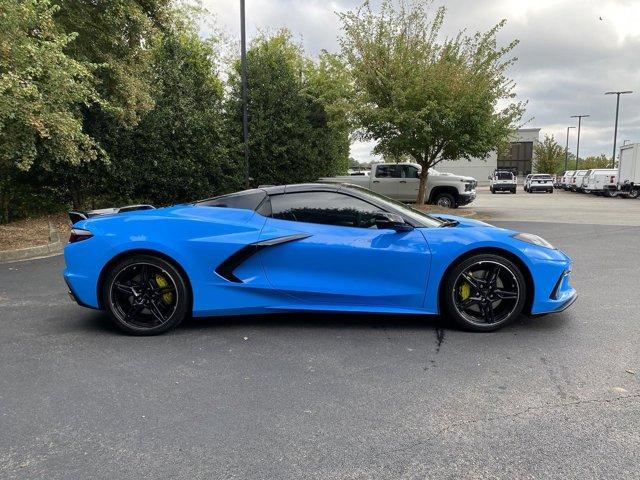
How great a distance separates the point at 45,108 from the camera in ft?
25.4

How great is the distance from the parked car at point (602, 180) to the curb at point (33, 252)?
3067 cm

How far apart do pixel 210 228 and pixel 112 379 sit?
58.1 inches

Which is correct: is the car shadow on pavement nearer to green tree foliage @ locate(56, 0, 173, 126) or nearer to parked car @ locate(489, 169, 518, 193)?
green tree foliage @ locate(56, 0, 173, 126)

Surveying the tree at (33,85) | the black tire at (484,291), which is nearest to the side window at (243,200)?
the black tire at (484,291)

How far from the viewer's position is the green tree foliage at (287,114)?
17.0m

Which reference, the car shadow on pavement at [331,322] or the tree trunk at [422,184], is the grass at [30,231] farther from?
the tree trunk at [422,184]

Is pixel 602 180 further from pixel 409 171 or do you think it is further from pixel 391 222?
pixel 391 222

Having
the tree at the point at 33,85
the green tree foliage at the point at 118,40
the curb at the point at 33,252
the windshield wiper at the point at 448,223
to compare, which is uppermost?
the green tree foliage at the point at 118,40

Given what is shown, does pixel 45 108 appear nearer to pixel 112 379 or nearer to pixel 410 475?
pixel 112 379

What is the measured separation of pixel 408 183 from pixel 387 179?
0.79 metres

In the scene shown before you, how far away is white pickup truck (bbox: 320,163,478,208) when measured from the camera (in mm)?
17969

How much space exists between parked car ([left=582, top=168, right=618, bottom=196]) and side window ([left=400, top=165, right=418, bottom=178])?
18021 mm

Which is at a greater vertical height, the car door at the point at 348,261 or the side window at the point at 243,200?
the side window at the point at 243,200

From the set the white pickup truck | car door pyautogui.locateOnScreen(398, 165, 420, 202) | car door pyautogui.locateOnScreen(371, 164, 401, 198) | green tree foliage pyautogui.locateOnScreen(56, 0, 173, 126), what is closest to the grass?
green tree foliage pyautogui.locateOnScreen(56, 0, 173, 126)
